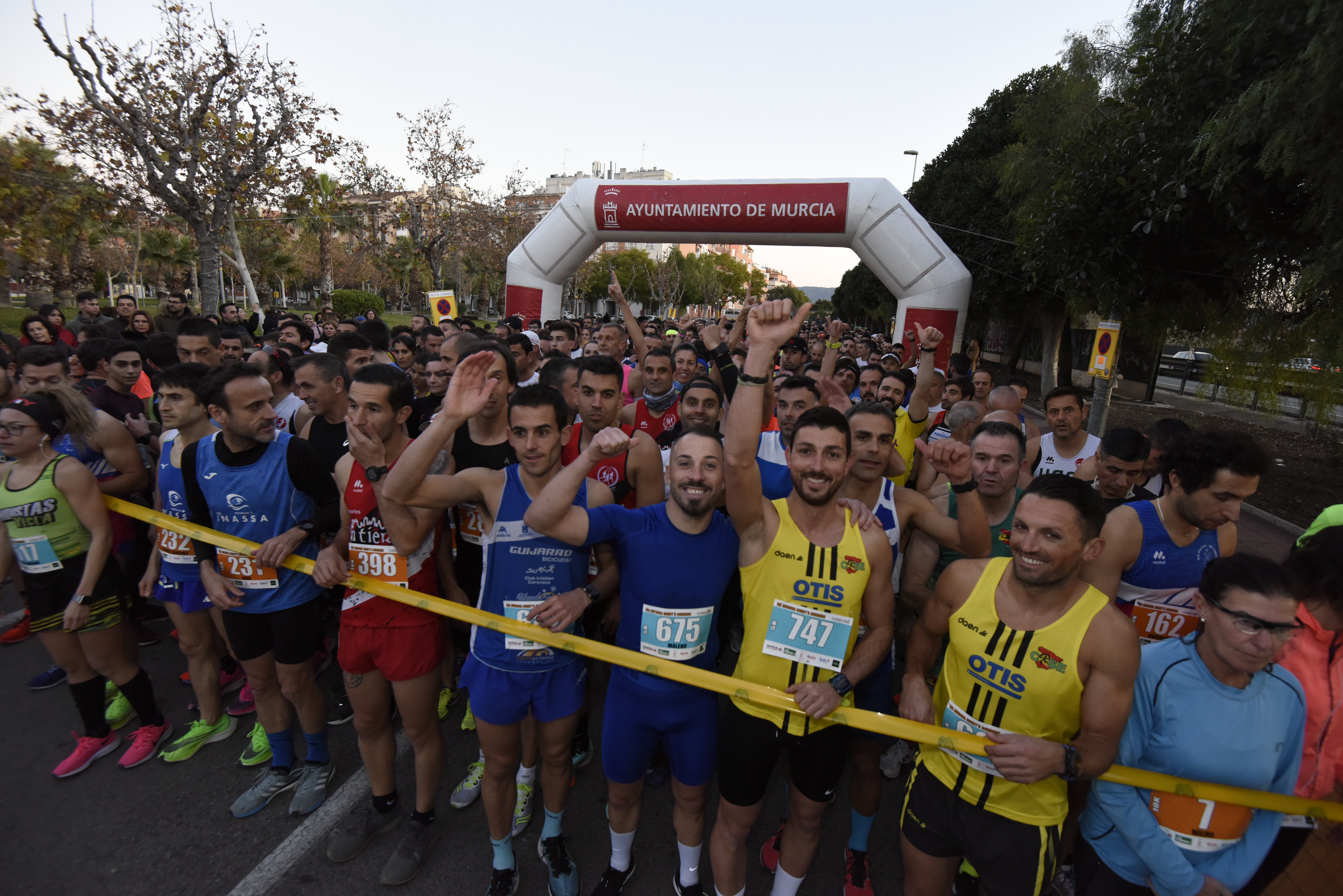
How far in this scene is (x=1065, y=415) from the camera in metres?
4.49

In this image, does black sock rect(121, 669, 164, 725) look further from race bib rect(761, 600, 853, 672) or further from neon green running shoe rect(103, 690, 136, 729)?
race bib rect(761, 600, 853, 672)

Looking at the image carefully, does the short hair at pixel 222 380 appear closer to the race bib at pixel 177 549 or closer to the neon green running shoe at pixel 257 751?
the race bib at pixel 177 549

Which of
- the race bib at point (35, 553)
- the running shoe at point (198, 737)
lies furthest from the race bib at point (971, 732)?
the race bib at point (35, 553)

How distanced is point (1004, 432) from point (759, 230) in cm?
1061

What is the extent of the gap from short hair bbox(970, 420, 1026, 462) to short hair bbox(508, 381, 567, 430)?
206cm

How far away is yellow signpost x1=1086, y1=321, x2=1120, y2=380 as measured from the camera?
8883 millimetres

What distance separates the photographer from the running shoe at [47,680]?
401 centimetres

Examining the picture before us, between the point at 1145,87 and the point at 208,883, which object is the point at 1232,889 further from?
the point at 1145,87

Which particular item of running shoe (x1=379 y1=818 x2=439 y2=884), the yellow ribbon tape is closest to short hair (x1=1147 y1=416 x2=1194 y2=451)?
the yellow ribbon tape

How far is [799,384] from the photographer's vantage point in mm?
3736

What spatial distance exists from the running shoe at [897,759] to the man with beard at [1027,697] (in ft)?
4.83

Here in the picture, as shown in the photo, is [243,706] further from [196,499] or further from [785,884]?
[785,884]

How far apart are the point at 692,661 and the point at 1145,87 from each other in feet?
29.0

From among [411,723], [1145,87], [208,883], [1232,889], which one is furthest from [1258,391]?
[208,883]
